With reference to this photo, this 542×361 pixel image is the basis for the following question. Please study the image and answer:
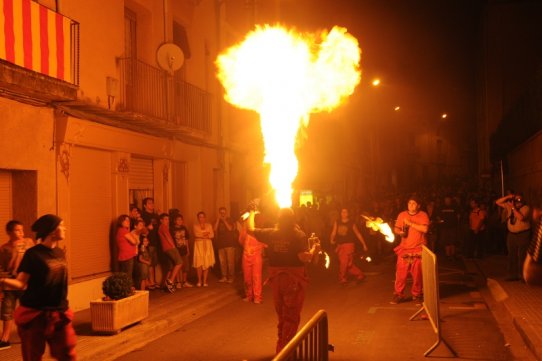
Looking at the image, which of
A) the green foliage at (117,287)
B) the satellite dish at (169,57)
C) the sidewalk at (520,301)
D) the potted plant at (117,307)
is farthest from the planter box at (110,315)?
the satellite dish at (169,57)

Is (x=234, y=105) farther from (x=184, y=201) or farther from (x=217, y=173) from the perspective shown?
(x=184, y=201)

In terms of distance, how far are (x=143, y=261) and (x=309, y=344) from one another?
8322 mm

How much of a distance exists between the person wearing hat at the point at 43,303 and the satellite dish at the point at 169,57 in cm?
938

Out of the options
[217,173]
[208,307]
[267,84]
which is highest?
[267,84]

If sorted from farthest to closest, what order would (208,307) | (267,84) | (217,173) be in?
(217,173)
(267,84)
(208,307)

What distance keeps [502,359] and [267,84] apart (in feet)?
26.6

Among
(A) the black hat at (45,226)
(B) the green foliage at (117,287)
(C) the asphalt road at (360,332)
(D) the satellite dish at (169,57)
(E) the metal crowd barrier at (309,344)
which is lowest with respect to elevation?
(C) the asphalt road at (360,332)

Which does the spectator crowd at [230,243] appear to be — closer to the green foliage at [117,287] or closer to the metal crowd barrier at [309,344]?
the green foliage at [117,287]

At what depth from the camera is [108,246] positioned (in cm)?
1259

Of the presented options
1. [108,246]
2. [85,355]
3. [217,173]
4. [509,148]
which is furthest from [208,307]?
[509,148]

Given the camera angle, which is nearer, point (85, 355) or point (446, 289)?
point (85, 355)

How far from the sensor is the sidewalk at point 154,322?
8.12 metres

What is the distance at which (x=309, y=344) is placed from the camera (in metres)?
4.51

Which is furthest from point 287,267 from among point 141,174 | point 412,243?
point 141,174
